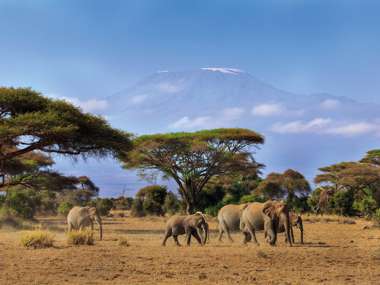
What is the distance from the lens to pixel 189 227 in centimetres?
1736

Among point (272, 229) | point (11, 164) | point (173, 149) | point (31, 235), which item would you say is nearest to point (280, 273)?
point (272, 229)

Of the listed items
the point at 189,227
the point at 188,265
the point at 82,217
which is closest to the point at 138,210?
the point at 82,217

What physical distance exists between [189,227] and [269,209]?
2.47 meters

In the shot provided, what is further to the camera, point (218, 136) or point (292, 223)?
point (218, 136)

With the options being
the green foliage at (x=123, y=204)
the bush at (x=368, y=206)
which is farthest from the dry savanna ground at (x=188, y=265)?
the green foliage at (x=123, y=204)

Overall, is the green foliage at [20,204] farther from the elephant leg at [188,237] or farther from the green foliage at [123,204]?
the green foliage at [123,204]

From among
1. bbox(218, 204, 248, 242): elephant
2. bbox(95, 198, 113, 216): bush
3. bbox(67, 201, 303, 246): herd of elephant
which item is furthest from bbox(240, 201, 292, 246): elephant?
bbox(95, 198, 113, 216): bush

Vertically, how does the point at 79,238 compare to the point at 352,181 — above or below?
below

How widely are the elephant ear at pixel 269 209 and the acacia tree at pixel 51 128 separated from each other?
1107 cm

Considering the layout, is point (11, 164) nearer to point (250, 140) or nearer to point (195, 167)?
point (195, 167)

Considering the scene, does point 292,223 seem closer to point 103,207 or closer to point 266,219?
point 266,219

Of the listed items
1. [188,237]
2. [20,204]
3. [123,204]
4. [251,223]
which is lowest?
[188,237]

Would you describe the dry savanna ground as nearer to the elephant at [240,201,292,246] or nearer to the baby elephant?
the elephant at [240,201,292,246]

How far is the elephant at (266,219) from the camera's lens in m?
16.7
